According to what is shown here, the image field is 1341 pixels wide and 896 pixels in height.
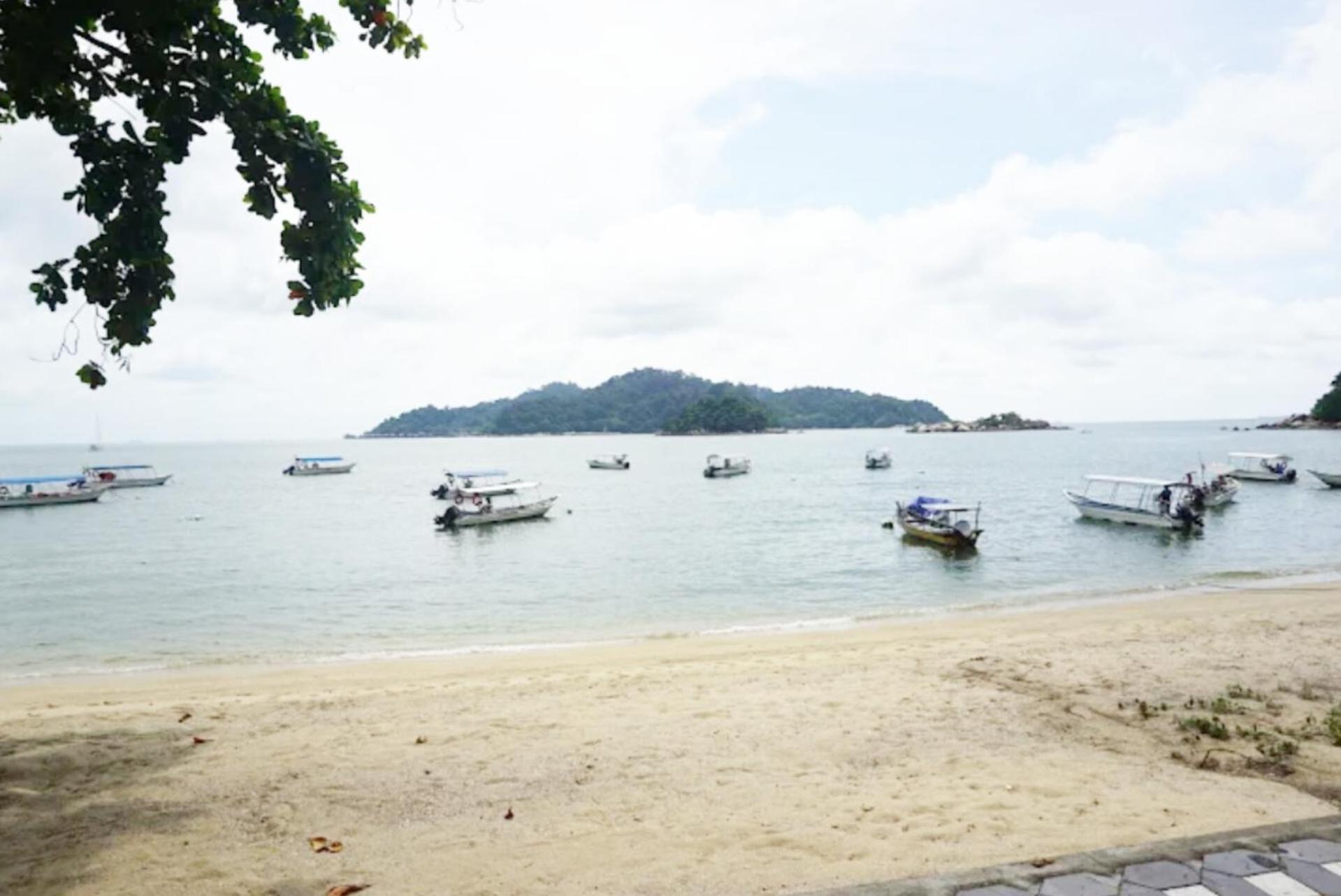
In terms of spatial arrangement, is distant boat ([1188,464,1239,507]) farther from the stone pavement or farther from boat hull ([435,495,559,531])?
the stone pavement

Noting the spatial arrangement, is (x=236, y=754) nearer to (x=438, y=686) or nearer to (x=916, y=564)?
(x=438, y=686)

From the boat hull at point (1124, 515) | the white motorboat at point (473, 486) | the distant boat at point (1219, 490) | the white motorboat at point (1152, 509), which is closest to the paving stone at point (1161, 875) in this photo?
the white motorboat at point (1152, 509)

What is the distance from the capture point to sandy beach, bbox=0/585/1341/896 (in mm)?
5859

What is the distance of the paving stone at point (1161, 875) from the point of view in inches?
182

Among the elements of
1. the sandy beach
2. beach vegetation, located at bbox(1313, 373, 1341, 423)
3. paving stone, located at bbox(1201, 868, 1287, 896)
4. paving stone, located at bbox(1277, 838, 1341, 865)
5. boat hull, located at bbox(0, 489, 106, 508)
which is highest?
beach vegetation, located at bbox(1313, 373, 1341, 423)

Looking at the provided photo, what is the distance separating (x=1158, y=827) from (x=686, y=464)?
395 feet

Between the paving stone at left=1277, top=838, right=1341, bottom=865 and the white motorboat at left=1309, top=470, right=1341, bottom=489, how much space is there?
2853 inches

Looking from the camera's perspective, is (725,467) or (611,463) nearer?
(725,467)

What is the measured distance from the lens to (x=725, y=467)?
3760 inches

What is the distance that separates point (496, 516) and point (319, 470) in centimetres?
7630

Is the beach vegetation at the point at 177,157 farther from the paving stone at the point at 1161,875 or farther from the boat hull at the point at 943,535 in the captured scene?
the boat hull at the point at 943,535

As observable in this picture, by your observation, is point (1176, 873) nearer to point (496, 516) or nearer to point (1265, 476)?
point (496, 516)

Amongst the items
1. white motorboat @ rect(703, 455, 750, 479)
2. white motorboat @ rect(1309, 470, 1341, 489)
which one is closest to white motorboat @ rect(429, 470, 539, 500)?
white motorboat @ rect(703, 455, 750, 479)

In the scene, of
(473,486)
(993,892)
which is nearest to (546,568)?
(993,892)
